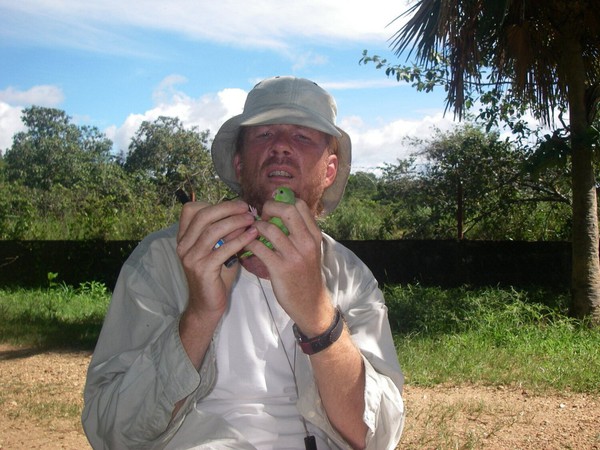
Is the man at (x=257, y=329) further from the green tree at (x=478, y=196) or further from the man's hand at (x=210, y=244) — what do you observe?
the green tree at (x=478, y=196)

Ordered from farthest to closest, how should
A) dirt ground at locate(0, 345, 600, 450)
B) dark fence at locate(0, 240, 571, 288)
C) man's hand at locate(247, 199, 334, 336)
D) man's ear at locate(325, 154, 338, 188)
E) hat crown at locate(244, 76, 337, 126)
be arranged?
dark fence at locate(0, 240, 571, 288) → dirt ground at locate(0, 345, 600, 450) → man's ear at locate(325, 154, 338, 188) → hat crown at locate(244, 76, 337, 126) → man's hand at locate(247, 199, 334, 336)

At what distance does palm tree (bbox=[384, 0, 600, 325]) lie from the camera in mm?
7047

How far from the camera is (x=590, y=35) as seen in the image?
24.2 feet

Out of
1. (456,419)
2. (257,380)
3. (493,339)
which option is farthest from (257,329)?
(493,339)

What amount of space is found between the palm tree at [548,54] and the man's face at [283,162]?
5134 mm

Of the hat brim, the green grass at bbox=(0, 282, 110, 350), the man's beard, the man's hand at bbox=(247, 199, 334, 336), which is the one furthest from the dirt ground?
the man's hand at bbox=(247, 199, 334, 336)

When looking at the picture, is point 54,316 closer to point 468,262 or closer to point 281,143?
point 468,262

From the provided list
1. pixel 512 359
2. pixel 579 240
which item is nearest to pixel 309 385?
pixel 512 359

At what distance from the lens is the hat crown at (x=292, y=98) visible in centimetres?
226

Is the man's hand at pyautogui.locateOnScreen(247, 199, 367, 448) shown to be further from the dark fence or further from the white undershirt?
the dark fence

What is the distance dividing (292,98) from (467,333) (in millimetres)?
5064

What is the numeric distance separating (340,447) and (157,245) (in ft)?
2.69

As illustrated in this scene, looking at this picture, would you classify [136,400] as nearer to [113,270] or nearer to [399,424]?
[399,424]

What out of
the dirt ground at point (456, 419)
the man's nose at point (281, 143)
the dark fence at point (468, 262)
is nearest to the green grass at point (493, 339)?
the dirt ground at point (456, 419)
